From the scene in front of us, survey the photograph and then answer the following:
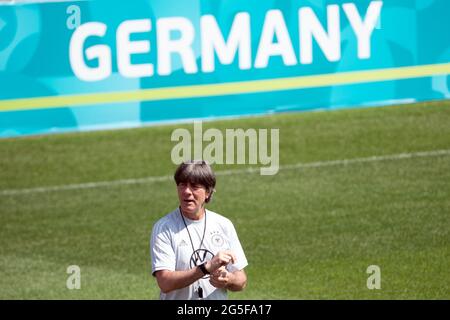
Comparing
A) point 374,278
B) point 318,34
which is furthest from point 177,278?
point 318,34

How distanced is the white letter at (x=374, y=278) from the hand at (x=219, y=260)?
552 centimetres

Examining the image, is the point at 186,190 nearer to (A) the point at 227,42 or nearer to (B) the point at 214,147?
(A) the point at 227,42

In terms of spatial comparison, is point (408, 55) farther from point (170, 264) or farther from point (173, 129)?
point (170, 264)

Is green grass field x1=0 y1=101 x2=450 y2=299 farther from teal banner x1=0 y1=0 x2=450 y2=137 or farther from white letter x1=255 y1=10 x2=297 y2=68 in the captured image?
white letter x1=255 y1=10 x2=297 y2=68

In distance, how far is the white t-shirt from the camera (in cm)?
844

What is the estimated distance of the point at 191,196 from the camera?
8336 mm

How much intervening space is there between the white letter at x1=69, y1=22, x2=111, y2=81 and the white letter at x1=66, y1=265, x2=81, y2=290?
2895mm

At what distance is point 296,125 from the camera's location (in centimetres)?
2025

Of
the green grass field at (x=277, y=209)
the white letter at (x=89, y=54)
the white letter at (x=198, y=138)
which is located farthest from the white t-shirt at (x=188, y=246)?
the white letter at (x=198, y=138)

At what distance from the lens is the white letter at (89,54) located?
15.8 m

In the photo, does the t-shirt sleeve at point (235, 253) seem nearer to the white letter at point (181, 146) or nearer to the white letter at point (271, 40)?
the white letter at point (271, 40)

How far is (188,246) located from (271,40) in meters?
8.34
